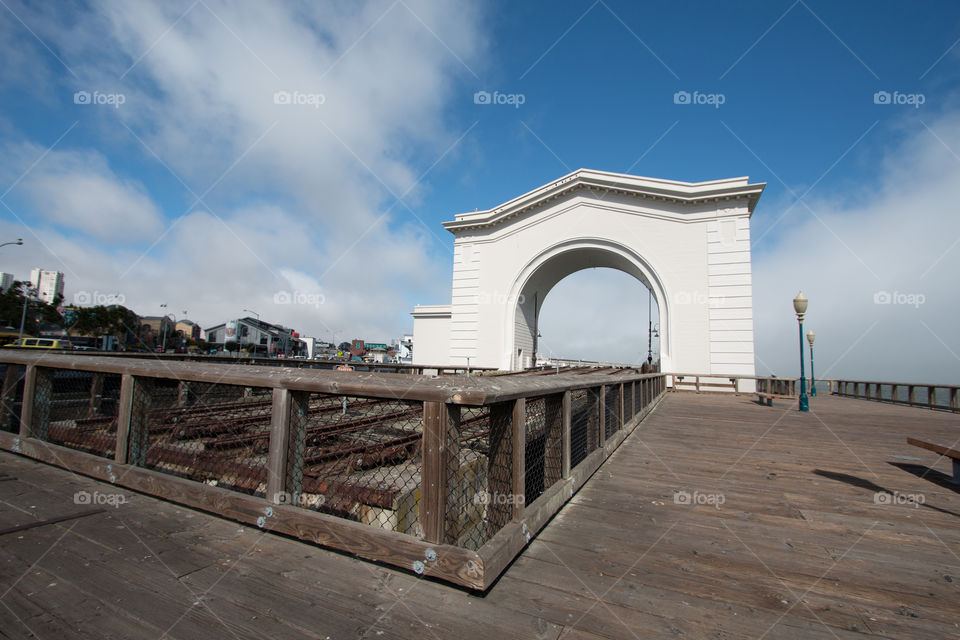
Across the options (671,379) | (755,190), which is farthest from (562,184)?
(671,379)

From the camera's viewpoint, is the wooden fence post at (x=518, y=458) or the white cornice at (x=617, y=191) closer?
the wooden fence post at (x=518, y=458)

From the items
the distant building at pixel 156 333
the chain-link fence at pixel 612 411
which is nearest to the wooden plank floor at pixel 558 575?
the chain-link fence at pixel 612 411

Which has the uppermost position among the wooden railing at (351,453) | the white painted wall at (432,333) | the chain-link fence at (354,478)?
the white painted wall at (432,333)

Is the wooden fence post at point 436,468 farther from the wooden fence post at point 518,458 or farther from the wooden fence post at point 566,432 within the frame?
the wooden fence post at point 566,432

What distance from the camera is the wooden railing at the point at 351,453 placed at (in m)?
2.35

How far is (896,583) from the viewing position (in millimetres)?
2477

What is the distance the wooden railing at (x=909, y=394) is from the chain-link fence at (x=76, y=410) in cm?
2148

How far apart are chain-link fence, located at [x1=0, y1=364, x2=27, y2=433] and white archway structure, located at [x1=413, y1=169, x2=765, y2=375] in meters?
19.1

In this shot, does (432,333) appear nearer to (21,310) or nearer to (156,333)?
(21,310)

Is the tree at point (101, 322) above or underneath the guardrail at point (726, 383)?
above

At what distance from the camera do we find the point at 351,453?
16.9 feet

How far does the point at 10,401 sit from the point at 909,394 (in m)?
25.1

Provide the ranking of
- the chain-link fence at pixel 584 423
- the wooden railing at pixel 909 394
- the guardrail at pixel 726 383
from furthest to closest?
the guardrail at pixel 726 383
the wooden railing at pixel 909 394
the chain-link fence at pixel 584 423

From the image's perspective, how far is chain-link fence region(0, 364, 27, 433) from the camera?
5027 millimetres
